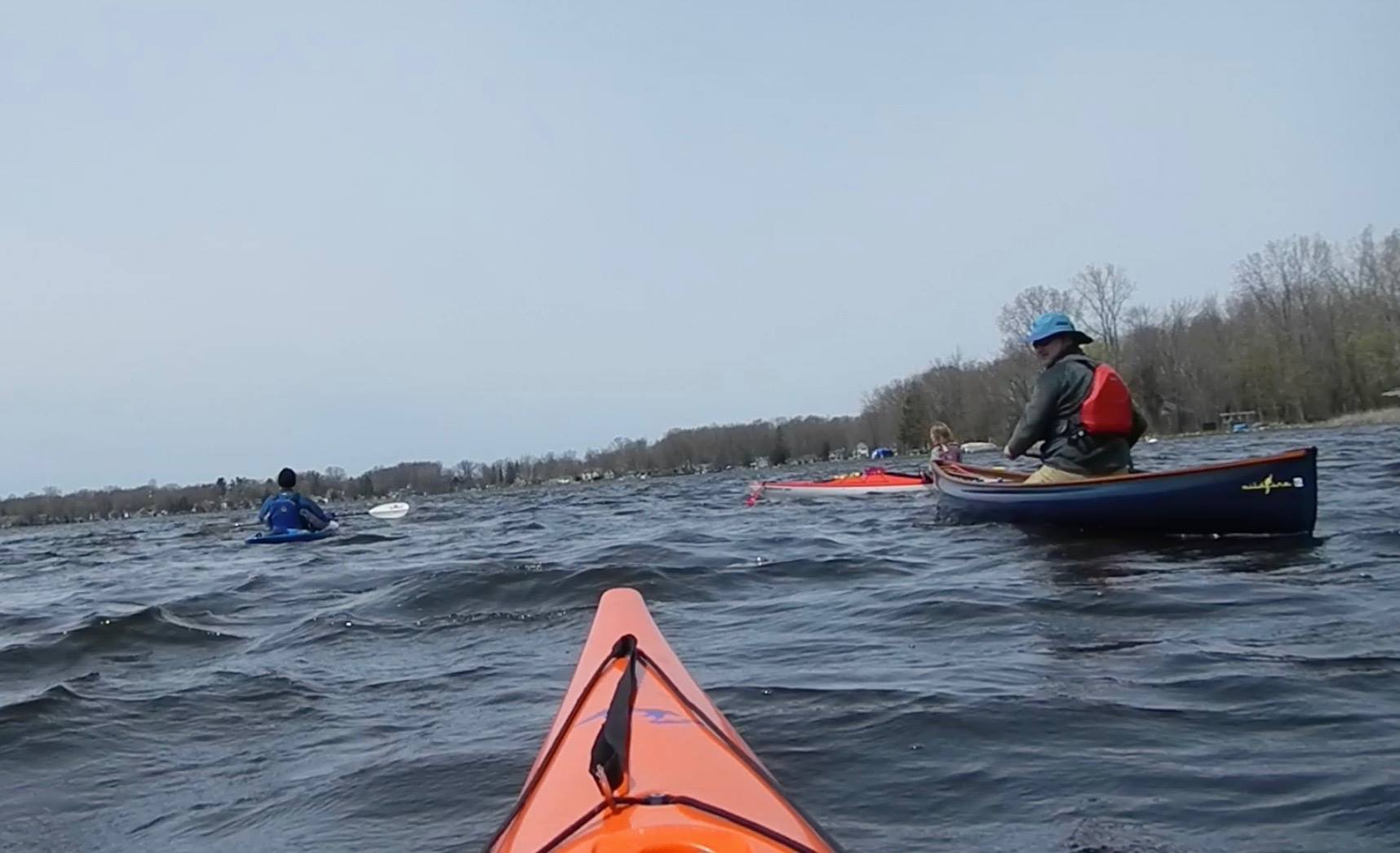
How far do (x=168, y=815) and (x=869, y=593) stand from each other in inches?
→ 184

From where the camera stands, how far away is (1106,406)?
8.26 metres

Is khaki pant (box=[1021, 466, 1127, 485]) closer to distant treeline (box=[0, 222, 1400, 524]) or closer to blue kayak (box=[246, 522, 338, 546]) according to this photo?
blue kayak (box=[246, 522, 338, 546])

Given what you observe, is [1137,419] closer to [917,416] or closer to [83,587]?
[83,587]

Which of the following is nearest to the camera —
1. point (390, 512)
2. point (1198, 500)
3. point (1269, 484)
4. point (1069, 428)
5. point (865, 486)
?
point (1269, 484)

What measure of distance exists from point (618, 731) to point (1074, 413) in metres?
7.02

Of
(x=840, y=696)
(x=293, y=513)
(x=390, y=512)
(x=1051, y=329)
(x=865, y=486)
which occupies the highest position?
(x=1051, y=329)

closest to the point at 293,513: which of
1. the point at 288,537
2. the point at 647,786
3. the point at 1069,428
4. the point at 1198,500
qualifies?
the point at 288,537

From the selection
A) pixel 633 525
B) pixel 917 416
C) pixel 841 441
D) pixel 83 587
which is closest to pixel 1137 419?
pixel 633 525

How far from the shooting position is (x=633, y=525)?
55.7 ft

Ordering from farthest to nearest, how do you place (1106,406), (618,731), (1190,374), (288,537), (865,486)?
(1190,374) < (865,486) < (288,537) < (1106,406) < (618,731)

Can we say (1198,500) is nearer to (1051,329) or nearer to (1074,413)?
(1074,413)

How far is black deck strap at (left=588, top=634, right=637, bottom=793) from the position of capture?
85.0 inches

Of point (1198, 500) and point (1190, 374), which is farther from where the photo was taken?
point (1190, 374)

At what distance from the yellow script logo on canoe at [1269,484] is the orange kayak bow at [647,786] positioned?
18.8 feet
